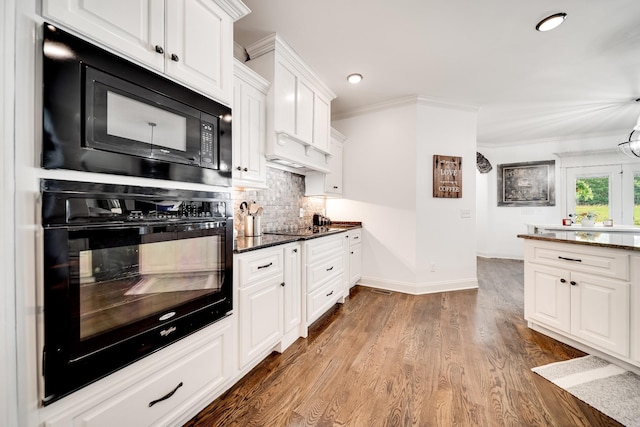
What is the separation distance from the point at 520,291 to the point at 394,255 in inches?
72.6

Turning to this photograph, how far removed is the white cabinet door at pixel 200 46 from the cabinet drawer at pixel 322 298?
1.76m

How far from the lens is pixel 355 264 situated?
357cm

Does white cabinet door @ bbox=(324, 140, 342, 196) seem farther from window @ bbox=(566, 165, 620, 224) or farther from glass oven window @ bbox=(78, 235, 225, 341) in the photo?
window @ bbox=(566, 165, 620, 224)

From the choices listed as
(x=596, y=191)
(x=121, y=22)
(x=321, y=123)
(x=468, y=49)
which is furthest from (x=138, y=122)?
(x=596, y=191)

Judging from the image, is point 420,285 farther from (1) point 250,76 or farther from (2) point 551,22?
(1) point 250,76

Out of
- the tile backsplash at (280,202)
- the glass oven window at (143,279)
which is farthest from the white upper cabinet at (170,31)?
the tile backsplash at (280,202)

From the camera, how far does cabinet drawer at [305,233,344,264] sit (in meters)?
2.27

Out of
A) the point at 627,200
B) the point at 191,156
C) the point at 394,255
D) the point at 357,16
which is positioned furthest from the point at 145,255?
the point at 627,200

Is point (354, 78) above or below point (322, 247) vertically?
above

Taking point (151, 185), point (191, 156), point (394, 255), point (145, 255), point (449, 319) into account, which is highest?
point (191, 156)

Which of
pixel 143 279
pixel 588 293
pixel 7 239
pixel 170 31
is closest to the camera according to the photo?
pixel 7 239

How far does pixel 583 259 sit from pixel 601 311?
0.38 m

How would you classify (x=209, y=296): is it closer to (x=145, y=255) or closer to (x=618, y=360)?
(x=145, y=255)

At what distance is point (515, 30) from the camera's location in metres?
2.16
